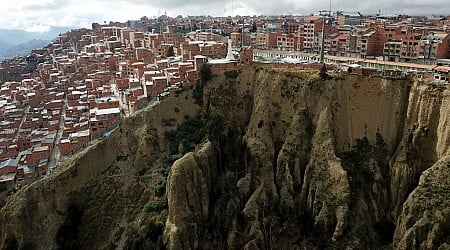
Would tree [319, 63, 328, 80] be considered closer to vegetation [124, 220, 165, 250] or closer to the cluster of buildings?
the cluster of buildings

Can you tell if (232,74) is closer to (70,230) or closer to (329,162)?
(329,162)

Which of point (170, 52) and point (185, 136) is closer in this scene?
point (185, 136)

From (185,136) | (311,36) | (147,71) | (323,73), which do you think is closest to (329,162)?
(323,73)

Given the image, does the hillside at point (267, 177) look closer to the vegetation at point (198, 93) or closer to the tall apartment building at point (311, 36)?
the vegetation at point (198, 93)

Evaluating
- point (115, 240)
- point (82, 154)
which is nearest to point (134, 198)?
point (115, 240)

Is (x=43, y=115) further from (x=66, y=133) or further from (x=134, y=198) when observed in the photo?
(x=134, y=198)

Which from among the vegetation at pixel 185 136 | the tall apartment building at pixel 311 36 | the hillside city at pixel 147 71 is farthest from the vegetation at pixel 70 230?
the tall apartment building at pixel 311 36

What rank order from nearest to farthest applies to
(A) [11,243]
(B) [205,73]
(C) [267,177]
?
(A) [11,243] < (C) [267,177] < (B) [205,73]

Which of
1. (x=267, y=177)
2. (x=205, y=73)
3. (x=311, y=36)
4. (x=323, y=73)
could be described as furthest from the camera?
(x=311, y=36)
